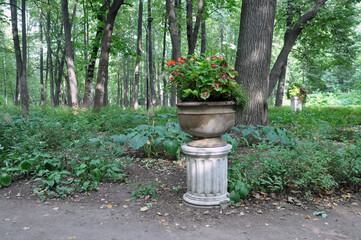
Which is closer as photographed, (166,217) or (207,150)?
(166,217)

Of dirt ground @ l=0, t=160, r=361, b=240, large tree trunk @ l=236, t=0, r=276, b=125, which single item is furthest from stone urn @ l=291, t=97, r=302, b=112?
dirt ground @ l=0, t=160, r=361, b=240

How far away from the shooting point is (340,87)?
4031 centimetres

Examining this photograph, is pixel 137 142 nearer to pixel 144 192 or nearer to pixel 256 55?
pixel 144 192

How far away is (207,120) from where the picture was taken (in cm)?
303

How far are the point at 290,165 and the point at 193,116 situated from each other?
148cm

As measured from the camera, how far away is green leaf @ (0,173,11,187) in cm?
386

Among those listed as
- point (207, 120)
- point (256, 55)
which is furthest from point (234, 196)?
point (256, 55)

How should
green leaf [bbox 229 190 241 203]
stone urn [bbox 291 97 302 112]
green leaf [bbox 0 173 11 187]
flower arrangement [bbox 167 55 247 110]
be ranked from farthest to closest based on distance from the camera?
stone urn [bbox 291 97 302 112] < green leaf [bbox 0 173 11 187] < green leaf [bbox 229 190 241 203] < flower arrangement [bbox 167 55 247 110]

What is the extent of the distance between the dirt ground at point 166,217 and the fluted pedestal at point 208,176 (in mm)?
124

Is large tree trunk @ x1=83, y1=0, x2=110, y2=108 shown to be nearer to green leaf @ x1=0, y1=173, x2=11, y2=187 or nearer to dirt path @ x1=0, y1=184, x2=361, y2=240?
green leaf @ x1=0, y1=173, x2=11, y2=187

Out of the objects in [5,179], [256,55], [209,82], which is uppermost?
[256,55]

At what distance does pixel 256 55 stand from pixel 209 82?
8.19 feet

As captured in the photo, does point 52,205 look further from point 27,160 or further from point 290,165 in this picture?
point 290,165

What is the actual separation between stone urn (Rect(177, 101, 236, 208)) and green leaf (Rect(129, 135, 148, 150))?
3.47 feet
